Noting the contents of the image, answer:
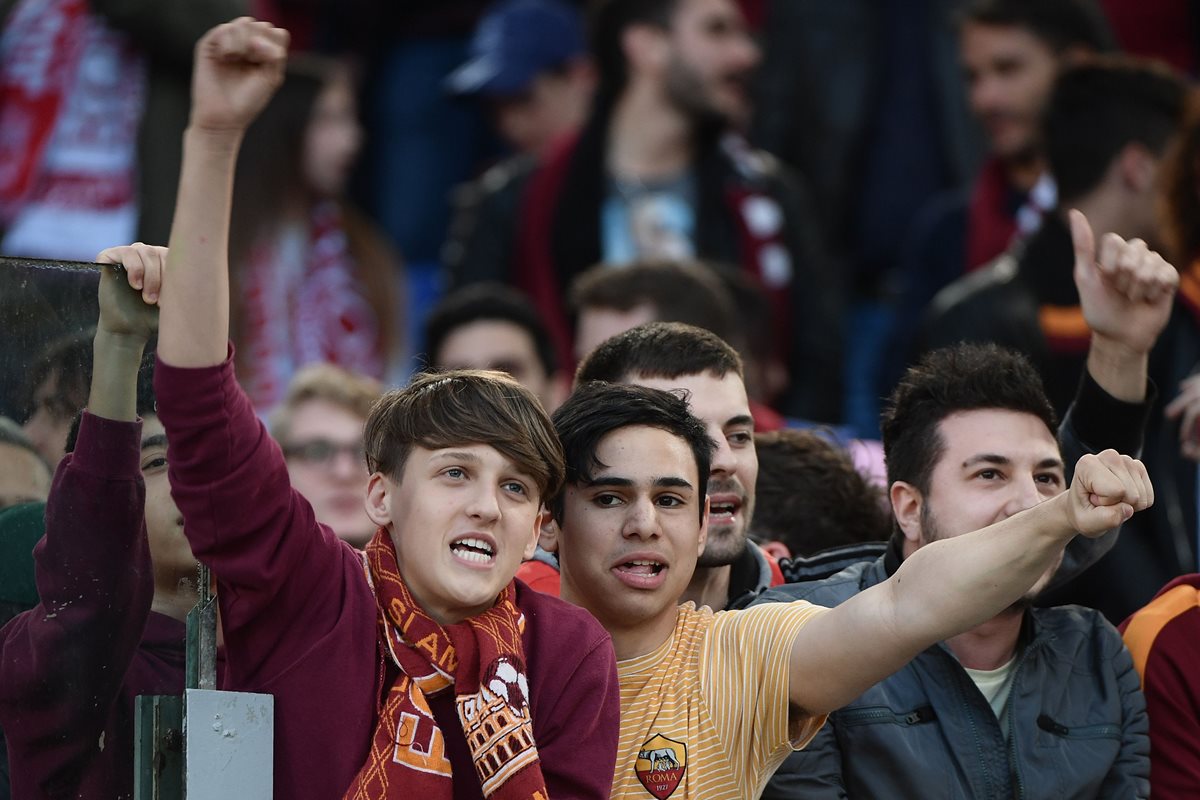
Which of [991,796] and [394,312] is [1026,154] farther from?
[991,796]

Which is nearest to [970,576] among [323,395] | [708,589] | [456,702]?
[456,702]

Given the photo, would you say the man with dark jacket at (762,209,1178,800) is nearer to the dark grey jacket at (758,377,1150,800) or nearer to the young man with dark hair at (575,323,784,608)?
the dark grey jacket at (758,377,1150,800)

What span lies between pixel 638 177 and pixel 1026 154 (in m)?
1.41

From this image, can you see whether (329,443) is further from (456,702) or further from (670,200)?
(456,702)

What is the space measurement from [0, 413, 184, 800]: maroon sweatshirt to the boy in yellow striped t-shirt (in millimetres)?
825

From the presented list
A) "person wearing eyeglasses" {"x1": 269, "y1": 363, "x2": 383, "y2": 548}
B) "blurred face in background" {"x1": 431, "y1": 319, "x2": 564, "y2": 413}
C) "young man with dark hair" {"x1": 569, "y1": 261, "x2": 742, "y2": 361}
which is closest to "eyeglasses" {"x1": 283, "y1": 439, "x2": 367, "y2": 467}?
"person wearing eyeglasses" {"x1": 269, "y1": 363, "x2": 383, "y2": 548}

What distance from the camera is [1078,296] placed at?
571 cm

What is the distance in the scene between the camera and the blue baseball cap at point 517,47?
8.52 metres

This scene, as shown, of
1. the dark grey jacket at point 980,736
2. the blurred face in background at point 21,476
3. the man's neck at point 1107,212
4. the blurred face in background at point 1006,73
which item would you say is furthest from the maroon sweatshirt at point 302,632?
the blurred face in background at point 1006,73

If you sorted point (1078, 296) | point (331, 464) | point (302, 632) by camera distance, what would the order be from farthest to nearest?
point (331, 464) < point (1078, 296) < point (302, 632)

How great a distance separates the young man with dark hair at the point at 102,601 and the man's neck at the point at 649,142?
3972mm

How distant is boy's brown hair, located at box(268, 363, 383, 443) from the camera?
5.97 m

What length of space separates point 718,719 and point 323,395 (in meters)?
2.75

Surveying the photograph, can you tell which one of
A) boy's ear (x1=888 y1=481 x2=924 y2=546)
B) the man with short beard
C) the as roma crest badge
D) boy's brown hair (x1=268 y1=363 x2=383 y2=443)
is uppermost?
the man with short beard
